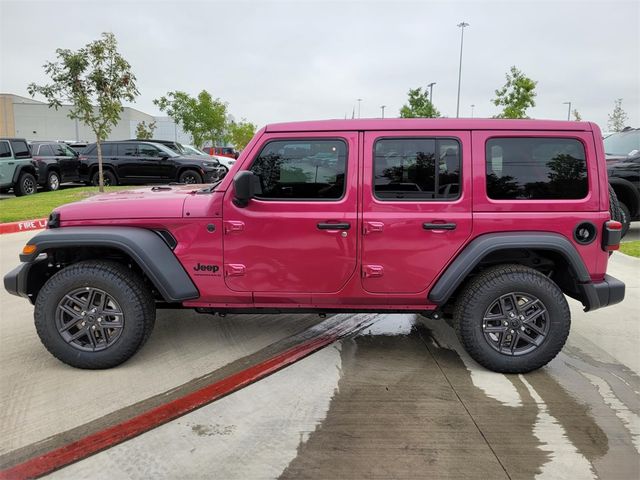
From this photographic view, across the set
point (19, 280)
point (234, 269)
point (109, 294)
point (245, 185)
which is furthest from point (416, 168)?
point (19, 280)

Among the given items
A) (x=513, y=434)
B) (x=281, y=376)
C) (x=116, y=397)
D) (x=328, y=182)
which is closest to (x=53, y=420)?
(x=116, y=397)

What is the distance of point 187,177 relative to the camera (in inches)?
606

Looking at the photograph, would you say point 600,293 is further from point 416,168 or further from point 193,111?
point 193,111

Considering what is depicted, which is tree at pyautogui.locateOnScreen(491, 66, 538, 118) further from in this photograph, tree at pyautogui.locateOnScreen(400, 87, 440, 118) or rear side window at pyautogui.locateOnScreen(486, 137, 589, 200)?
rear side window at pyautogui.locateOnScreen(486, 137, 589, 200)

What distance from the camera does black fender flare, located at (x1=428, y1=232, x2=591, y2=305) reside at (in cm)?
331

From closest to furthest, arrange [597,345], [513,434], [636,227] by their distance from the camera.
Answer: [513,434] < [597,345] < [636,227]

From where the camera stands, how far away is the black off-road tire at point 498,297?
338 cm

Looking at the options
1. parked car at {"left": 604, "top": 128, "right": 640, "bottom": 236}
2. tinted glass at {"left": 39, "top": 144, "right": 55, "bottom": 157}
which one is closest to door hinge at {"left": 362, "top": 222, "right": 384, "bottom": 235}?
parked car at {"left": 604, "top": 128, "right": 640, "bottom": 236}

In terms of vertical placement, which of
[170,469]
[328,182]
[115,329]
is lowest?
[170,469]

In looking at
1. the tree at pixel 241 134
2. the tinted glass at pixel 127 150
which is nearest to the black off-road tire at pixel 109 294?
the tinted glass at pixel 127 150

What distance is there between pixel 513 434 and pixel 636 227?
950 cm

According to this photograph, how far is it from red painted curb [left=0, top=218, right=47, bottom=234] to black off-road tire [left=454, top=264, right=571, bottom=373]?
8.66 meters

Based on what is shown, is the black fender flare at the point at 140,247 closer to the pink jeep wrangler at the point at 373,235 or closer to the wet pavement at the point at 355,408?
the pink jeep wrangler at the point at 373,235

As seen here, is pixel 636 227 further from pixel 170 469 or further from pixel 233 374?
pixel 170 469
